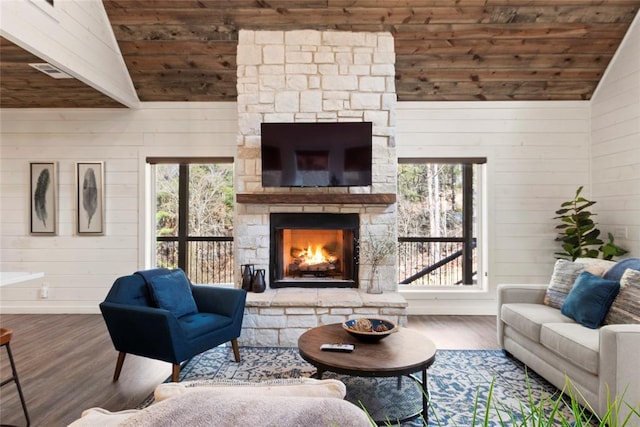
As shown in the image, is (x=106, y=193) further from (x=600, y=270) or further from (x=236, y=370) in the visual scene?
(x=600, y=270)

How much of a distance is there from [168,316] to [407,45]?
12.1ft

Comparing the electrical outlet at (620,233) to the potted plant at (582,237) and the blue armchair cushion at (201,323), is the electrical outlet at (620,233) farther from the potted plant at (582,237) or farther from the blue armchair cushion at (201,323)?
the blue armchair cushion at (201,323)

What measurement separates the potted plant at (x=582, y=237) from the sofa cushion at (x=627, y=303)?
1808 mm

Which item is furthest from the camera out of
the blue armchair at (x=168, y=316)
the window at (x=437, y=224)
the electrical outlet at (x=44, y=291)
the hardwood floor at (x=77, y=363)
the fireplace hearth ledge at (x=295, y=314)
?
the window at (x=437, y=224)

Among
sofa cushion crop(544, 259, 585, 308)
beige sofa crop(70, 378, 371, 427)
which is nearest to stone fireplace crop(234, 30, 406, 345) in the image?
sofa cushion crop(544, 259, 585, 308)

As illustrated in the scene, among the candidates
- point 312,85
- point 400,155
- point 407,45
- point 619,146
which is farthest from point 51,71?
point 619,146

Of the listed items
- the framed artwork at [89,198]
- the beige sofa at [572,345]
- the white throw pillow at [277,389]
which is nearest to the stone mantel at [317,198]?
the beige sofa at [572,345]

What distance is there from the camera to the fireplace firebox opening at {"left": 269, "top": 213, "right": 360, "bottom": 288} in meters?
4.17

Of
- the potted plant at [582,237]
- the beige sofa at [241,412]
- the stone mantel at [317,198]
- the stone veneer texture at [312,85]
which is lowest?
the beige sofa at [241,412]

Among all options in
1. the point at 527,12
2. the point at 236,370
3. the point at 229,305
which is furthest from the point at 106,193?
the point at 527,12

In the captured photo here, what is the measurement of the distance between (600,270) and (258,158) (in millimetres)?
3280

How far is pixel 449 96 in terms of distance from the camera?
15.8ft

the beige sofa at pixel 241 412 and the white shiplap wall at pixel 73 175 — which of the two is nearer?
the beige sofa at pixel 241 412

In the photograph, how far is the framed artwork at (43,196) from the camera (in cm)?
482
